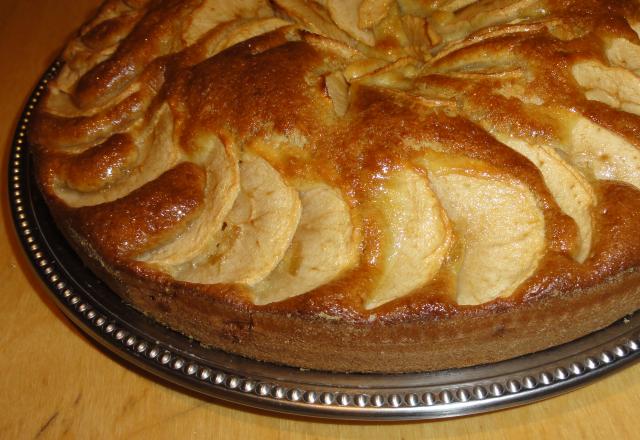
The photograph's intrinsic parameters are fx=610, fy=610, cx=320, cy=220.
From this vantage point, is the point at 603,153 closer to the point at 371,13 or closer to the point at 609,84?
the point at 609,84

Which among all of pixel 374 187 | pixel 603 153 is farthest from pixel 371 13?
pixel 603 153

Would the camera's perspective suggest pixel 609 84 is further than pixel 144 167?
No

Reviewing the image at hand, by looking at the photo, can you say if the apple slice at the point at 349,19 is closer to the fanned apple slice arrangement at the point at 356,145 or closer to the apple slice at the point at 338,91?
the fanned apple slice arrangement at the point at 356,145

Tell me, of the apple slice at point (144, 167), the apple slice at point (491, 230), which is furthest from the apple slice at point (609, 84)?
the apple slice at point (144, 167)

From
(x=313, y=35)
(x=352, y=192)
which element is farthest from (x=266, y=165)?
(x=313, y=35)

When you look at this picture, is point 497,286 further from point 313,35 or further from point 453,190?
point 313,35

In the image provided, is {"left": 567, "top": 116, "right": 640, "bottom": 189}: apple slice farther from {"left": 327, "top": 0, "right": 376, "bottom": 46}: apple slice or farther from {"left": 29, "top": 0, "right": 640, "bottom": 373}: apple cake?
{"left": 327, "top": 0, "right": 376, "bottom": 46}: apple slice
